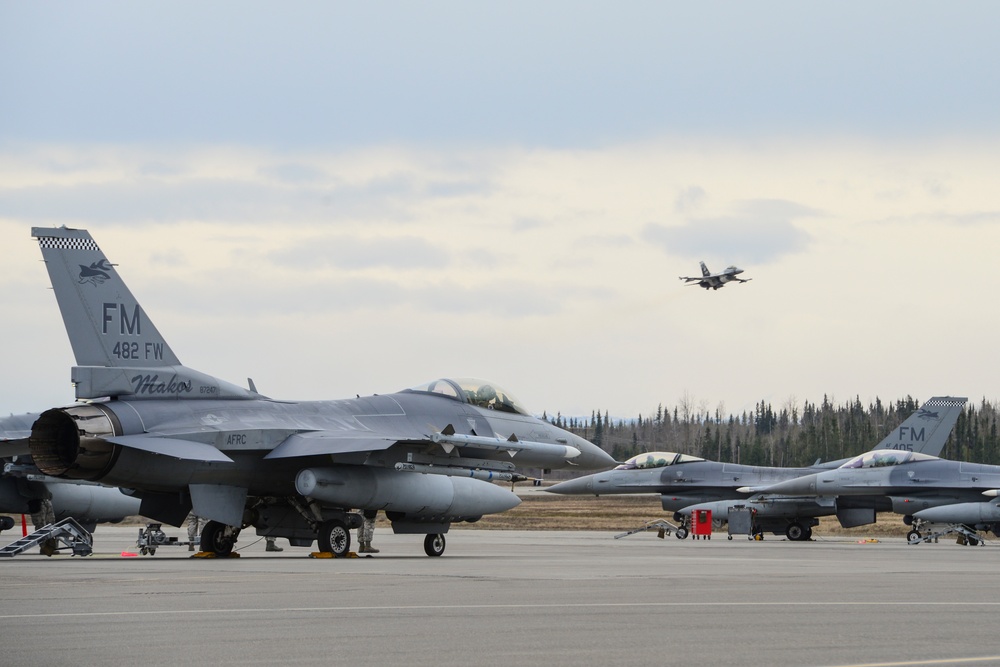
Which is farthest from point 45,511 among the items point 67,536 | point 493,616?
point 493,616

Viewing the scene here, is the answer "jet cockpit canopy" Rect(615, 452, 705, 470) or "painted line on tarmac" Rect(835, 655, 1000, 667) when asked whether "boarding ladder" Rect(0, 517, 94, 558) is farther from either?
"jet cockpit canopy" Rect(615, 452, 705, 470)

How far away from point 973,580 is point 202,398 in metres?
11.7

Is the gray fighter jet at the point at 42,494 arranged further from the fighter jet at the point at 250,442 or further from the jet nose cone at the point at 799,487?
the jet nose cone at the point at 799,487

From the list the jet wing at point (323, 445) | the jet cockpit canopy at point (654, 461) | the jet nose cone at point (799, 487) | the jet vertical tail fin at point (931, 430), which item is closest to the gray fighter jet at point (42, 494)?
the jet wing at point (323, 445)

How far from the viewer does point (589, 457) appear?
78.4ft

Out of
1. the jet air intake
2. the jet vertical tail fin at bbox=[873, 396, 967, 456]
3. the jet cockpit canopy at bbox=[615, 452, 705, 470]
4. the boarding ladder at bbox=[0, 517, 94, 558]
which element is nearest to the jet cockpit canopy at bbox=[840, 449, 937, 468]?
the jet cockpit canopy at bbox=[615, 452, 705, 470]

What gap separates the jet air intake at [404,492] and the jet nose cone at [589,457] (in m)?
2.08

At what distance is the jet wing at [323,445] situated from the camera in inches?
774

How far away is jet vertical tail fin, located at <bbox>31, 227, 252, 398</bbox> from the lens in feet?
60.7

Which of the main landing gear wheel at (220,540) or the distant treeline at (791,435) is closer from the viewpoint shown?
the main landing gear wheel at (220,540)

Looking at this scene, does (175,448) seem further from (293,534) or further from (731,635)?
(731,635)

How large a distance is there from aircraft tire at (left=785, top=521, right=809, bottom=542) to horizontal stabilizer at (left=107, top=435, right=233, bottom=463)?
72.9 feet

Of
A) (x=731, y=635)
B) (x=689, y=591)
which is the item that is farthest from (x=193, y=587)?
(x=731, y=635)

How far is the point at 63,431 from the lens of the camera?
18281 mm
